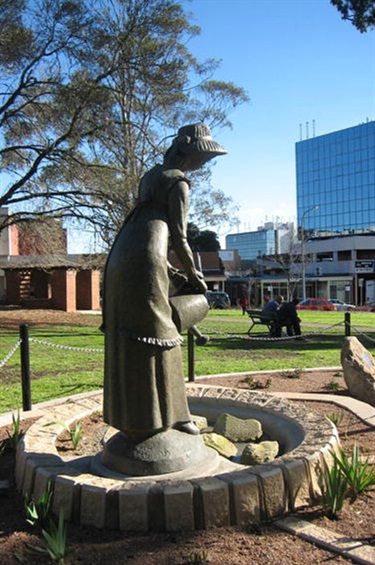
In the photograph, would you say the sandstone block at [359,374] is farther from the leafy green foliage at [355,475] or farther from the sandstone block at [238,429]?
the leafy green foliage at [355,475]

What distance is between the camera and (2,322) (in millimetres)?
20797

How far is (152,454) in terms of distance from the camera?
3.85 meters

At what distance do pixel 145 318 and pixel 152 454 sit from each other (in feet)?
3.19

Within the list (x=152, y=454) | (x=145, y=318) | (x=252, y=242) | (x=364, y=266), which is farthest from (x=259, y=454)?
(x=252, y=242)

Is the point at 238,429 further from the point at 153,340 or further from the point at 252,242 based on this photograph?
the point at 252,242

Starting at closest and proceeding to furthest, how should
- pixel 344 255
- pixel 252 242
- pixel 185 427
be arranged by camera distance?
1. pixel 185 427
2. pixel 344 255
3. pixel 252 242

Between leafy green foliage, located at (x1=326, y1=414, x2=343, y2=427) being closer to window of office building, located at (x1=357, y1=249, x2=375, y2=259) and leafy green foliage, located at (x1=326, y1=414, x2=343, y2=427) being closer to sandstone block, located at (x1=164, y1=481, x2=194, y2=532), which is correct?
sandstone block, located at (x1=164, y1=481, x2=194, y2=532)

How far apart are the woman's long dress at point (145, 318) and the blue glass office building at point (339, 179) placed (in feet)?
300

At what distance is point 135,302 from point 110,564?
160cm

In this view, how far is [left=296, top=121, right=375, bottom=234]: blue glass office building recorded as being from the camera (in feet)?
318

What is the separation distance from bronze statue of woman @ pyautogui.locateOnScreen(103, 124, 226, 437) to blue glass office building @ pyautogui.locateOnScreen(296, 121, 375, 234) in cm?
9124

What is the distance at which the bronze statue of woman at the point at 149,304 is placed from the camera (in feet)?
12.3

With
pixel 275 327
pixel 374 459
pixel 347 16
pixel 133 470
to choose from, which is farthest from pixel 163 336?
pixel 347 16

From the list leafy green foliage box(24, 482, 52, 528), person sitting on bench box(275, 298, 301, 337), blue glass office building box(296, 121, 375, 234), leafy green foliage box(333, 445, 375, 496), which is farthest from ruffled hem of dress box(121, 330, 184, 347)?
blue glass office building box(296, 121, 375, 234)
